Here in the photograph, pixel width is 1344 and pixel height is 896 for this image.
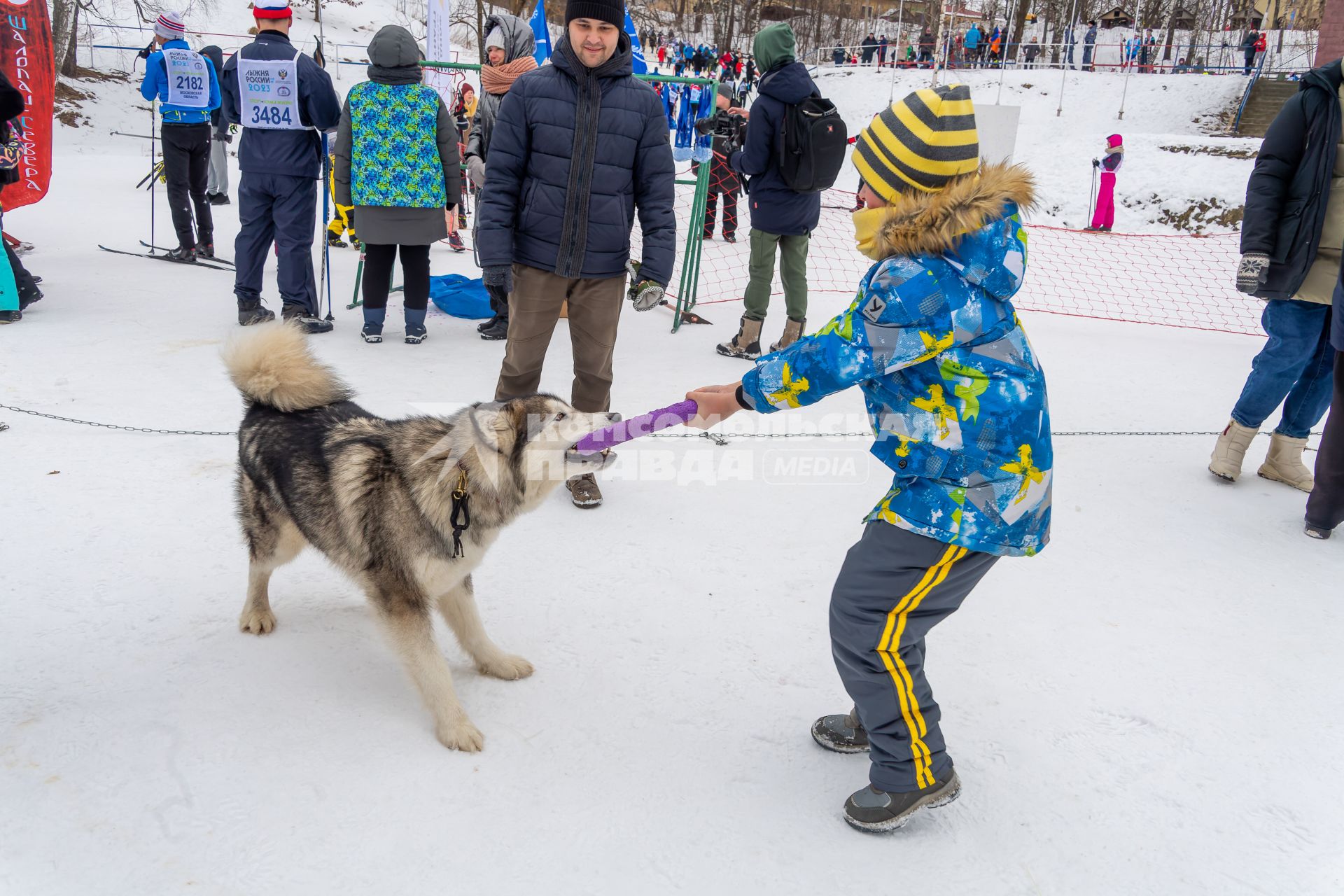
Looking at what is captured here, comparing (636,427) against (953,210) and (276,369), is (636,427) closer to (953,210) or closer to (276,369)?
(953,210)

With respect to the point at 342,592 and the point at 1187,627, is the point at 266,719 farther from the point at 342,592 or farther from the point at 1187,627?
the point at 1187,627

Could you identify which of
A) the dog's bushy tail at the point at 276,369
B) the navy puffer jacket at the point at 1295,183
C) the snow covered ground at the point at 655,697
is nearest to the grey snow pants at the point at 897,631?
the snow covered ground at the point at 655,697

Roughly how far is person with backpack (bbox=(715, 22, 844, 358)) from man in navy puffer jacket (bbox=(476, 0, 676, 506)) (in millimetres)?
1825

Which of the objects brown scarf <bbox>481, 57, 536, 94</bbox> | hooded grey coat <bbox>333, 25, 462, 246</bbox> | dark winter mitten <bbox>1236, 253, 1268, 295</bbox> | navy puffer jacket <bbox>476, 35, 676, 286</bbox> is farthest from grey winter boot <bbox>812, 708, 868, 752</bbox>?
brown scarf <bbox>481, 57, 536, 94</bbox>

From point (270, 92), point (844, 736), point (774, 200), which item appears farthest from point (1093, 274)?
point (844, 736)

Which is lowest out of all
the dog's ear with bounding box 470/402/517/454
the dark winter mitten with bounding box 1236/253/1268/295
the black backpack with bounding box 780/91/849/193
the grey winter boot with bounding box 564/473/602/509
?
the grey winter boot with bounding box 564/473/602/509

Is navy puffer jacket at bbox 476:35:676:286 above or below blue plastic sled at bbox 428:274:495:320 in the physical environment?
above

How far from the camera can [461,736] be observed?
209cm

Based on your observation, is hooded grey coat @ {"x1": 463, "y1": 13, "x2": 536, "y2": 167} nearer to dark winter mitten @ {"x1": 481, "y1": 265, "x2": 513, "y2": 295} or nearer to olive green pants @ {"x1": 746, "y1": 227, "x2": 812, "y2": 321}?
olive green pants @ {"x1": 746, "y1": 227, "x2": 812, "y2": 321}

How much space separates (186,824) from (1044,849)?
1.89m

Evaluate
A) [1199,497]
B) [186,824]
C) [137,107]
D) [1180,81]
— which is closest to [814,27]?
[1180,81]

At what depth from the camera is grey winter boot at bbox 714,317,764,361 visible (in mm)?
5742

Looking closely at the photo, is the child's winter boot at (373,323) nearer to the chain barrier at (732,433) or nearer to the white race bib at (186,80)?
the chain barrier at (732,433)

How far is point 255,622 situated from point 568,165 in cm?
198
